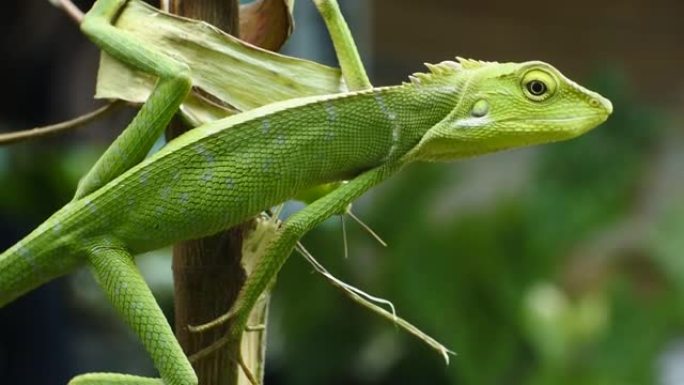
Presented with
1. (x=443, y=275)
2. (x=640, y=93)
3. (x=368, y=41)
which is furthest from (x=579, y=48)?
(x=443, y=275)

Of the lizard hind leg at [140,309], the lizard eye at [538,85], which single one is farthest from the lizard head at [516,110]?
the lizard hind leg at [140,309]

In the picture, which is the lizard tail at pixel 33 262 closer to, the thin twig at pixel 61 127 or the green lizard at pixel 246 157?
the green lizard at pixel 246 157

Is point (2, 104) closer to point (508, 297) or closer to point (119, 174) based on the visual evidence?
point (508, 297)

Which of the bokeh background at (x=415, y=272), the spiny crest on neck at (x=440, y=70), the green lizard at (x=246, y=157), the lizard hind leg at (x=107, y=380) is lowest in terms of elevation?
the bokeh background at (x=415, y=272)

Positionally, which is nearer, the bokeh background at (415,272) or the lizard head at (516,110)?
the lizard head at (516,110)

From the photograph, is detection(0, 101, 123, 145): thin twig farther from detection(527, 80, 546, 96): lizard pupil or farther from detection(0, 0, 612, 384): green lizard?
detection(527, 80, 546, 96): lizard pupil

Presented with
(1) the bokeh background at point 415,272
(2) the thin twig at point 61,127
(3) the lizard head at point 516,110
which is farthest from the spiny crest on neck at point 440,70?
(1) the bokeh background at point 415,272

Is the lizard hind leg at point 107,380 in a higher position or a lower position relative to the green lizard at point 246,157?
lower
